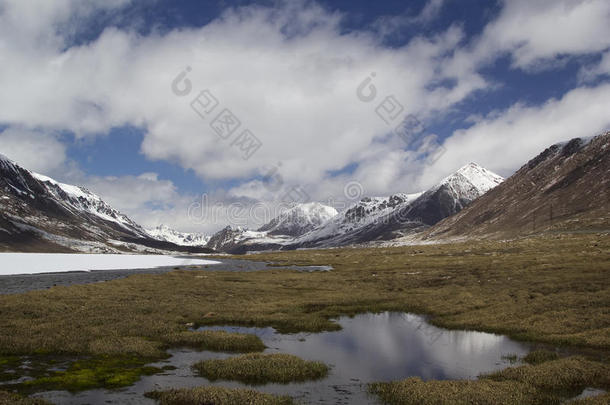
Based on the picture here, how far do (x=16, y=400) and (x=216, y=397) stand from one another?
8.72 meters

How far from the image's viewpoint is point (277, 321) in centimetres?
4128

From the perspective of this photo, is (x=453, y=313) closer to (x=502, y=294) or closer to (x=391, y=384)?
(x=502, y=294)

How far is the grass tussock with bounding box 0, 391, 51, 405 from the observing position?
18.2 metres

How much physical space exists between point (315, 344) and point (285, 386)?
32.4 feet

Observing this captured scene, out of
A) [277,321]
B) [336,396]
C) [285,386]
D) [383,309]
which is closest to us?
[336,396]

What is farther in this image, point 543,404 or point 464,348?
point 464,348

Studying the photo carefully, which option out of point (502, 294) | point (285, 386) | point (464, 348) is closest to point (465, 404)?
point (285, 386)

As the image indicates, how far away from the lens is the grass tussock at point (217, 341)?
102 ft

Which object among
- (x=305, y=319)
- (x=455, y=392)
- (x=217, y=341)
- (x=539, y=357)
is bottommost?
(x=539, y=357)

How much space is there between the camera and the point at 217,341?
3203 centimetres

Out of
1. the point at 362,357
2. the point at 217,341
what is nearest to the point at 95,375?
the point at 217,341

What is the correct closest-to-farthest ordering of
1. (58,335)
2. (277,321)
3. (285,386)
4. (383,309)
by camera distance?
(285,386) < (58,335) < (277,321) < (383,309)

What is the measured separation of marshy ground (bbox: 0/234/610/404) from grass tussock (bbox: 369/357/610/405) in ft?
0.20

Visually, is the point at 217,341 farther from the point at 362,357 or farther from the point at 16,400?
the point at 16,400
